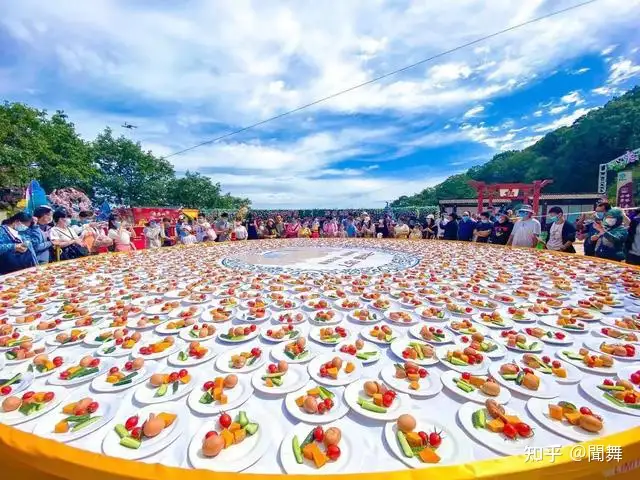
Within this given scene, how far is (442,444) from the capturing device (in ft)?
4.27

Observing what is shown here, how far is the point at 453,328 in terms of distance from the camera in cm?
243

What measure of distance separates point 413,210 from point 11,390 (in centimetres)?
2237

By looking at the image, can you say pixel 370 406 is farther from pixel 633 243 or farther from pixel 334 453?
pixel 633 243

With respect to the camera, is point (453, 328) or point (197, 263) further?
point (197, 263)

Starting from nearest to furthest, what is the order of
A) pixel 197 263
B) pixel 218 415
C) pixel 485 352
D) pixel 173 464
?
pixel 173 464 < pixel 218 415 < pixel 485 352 < pixel 197 263

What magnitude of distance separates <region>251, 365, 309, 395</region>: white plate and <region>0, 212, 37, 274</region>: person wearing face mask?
5620 millimetres

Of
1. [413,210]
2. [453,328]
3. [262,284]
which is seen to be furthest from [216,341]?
[413,210]

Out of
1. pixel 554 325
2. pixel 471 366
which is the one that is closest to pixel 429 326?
pixel 471 366

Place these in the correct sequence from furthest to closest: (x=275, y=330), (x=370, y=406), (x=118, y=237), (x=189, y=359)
Result: (x=118, y=237), (x=275, y=330), (x=189, y=359), (x=370, y=406)

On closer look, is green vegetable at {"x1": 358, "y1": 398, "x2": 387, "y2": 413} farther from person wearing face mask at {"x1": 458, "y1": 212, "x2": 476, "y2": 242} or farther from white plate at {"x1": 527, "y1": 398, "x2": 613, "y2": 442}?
person wearing face mask at {"x1": 458, "y1": 212, "x2": 476, "y2": 242}

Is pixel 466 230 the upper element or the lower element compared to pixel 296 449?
upper

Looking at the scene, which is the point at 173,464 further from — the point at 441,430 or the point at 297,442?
the point at 441,430

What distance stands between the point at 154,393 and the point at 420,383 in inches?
62.0

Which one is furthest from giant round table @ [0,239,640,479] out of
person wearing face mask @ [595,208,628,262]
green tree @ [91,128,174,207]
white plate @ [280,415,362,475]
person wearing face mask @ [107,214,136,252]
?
green tree @ [91,128,174,207]
